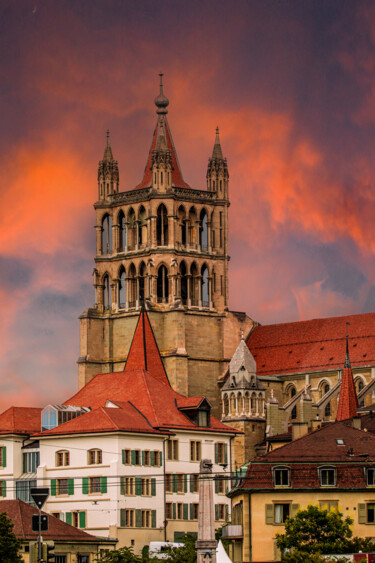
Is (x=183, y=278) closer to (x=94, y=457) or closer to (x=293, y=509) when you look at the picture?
(x=94, y=457)

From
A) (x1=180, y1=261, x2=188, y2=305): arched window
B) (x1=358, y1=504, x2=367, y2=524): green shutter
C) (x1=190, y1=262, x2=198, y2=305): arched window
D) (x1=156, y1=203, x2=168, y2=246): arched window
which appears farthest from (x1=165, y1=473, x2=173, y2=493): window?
(x1=156, y1=203, x2=168, y2=246): arched window

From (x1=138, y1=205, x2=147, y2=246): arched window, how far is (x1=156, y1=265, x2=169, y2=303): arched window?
342 cm

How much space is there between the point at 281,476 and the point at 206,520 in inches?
777

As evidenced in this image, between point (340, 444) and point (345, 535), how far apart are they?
392 inches

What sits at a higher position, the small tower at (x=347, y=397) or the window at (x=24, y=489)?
the small tower at (x=347, y=397)

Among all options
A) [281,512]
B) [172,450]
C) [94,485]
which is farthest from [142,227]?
[281,512]

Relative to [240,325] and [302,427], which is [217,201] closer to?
[240,325]

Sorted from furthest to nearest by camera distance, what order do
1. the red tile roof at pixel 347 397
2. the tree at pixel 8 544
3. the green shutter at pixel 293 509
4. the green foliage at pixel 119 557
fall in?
the red tile roof at pixel 347 397, the green foliage at pixel 119 557, the green shutter at pixel 293 509, the tree at pixel 8 544

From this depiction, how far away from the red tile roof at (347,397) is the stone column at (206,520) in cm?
6727

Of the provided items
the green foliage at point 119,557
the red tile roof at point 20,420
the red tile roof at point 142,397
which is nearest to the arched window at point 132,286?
the red tile roof at point 142,397

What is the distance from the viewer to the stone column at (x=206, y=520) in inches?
3000

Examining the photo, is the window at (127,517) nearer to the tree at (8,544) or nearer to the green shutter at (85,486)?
the green shutter at (85,486)

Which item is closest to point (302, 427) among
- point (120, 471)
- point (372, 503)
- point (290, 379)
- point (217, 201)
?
point (120, 471)

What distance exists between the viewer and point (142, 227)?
16700cm
